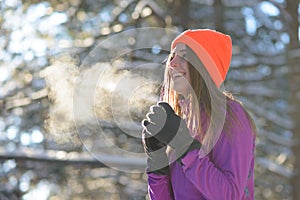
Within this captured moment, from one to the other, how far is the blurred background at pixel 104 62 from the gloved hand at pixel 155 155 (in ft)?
13.5

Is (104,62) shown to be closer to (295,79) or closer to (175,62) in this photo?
(295,79)

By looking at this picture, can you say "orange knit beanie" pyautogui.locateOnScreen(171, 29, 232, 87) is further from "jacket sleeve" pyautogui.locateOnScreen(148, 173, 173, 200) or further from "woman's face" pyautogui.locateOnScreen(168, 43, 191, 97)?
"jacket sleeve" pyautogui.locateOnScreen(148, 173, 173, 200)

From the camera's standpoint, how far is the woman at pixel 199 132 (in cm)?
157

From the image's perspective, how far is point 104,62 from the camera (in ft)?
19.1

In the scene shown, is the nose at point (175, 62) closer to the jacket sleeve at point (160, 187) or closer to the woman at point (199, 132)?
the woman at point (199, 132)

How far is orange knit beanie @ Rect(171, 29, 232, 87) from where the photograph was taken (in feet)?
5.52

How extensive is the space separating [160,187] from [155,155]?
0.09 metres

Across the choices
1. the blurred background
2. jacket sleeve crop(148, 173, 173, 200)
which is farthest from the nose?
the blurred background

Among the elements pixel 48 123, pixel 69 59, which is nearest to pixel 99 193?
pixel 48 123

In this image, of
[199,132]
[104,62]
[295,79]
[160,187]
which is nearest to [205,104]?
[199,132]

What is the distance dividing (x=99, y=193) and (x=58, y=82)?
4.29 ft

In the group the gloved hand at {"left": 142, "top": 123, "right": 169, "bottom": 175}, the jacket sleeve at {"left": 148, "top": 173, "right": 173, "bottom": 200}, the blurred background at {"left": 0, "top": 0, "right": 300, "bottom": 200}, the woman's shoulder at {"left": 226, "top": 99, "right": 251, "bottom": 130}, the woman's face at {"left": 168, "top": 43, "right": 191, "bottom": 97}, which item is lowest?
the blurred background at {"left": 0, "top": 0, "right": 300, "bottom": 200}

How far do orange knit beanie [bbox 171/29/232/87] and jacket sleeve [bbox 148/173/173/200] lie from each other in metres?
0.26

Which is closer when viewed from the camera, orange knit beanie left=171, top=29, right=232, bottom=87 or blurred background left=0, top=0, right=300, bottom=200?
orange knit beanie left=171, top=29, right=232, bottom=87
